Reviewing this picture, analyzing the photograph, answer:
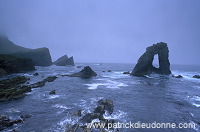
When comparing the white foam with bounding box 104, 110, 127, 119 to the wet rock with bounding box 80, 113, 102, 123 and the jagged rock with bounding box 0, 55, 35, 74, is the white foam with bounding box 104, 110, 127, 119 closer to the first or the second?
the wet rock with bounding box 80, 113, 102, 123

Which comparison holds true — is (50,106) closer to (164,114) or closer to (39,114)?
(39,114)

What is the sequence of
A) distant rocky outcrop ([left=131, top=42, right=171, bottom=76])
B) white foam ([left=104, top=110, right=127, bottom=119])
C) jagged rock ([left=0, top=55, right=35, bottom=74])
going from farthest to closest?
1. distant rocky outcrop ([left=131, top=42, right=171, bottom=76])
2. jagged rock ([left=0, top=55, right=35, bottom=74])
3. white foam ([left=104, top=110, right=127, bottom=119])

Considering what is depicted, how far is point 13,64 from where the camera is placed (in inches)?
2985

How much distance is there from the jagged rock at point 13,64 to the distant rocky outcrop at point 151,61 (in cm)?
8437

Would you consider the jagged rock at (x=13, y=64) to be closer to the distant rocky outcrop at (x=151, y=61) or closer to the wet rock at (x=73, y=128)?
the wet rock at (x=73, y=128)

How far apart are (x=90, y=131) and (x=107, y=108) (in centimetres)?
821

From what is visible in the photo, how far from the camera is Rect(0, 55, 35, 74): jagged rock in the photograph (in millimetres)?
69137

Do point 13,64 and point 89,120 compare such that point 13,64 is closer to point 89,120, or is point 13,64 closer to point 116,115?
point 89,120

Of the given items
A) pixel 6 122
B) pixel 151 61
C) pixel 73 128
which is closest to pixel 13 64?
pixel 6 122

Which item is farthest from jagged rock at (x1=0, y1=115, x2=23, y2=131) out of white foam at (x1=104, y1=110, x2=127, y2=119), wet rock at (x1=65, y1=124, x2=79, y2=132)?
white foam at (x1=104, y1=110, x2=127, y2=119)

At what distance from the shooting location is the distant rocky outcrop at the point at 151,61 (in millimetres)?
75125

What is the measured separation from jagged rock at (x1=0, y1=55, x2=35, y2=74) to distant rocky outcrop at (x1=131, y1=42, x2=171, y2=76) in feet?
277

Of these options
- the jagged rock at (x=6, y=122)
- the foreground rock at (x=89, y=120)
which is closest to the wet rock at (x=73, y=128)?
the foreground rock at (x=89, y=120)

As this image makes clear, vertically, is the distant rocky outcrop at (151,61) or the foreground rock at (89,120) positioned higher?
the distant rocky outcrop at (151,61)
